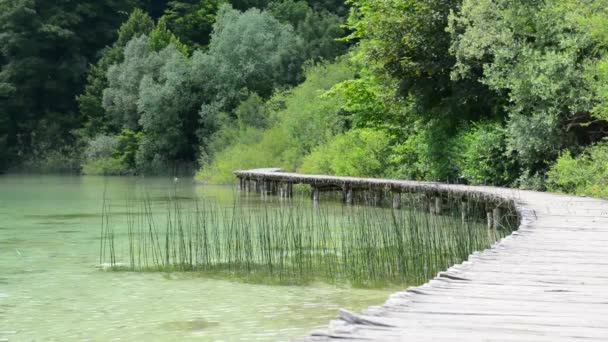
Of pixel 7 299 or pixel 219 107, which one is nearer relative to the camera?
pixel 7 299

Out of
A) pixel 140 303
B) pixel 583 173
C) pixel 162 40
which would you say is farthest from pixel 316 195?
pixel 162 40

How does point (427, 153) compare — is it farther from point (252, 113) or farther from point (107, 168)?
point (107, 168)

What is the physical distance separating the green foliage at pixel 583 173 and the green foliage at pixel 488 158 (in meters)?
1.50

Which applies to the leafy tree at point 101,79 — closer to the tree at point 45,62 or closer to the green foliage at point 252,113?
the tree at point 45,62

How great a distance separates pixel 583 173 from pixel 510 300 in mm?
10332

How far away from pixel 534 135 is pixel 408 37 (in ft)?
13.7

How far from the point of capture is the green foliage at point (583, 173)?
1429 centimetres

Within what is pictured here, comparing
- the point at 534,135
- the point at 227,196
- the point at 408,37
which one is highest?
the point at 408,37

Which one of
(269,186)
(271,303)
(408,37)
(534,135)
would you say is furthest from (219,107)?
(271,303)

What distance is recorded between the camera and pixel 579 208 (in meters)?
11.5

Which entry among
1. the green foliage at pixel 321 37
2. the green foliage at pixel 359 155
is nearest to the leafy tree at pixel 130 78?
the green foliage at pixel 321 37

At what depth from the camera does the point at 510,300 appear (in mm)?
5074

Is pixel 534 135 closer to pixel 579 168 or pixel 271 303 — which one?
pixel 579 168

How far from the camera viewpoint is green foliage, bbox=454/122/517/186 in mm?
17750
